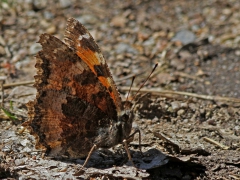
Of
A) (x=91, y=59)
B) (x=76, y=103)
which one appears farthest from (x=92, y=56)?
(x=76, y=103)

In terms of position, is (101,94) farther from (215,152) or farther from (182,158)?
(215,152)

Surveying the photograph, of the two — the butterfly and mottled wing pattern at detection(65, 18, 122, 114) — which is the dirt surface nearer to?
the butterfly

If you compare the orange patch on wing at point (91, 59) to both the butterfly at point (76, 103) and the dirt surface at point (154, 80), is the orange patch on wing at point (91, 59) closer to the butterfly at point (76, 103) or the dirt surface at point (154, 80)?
the butterfly at point (76, 103)

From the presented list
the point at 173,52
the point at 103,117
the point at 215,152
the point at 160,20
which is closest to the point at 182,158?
the point at 215,152

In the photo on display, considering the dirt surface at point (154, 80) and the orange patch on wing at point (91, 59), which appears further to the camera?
the dirt surface at point (154, 80)

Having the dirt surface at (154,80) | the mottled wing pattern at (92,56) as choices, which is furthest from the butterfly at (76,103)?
the dirt surface at (154,80)

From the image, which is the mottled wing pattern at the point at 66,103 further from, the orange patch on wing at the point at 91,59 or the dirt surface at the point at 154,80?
the dirt surface at the point at 154,80

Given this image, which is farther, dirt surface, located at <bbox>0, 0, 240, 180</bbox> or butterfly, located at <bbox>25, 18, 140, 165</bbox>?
dirt surface, located at <bbox>0, 0, 240, 180</bbox>

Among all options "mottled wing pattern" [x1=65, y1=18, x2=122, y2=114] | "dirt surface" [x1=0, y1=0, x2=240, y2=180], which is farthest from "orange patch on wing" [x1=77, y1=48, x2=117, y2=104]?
"dirt surface" [x1=0, y1=0, x2=240, y2=180]
